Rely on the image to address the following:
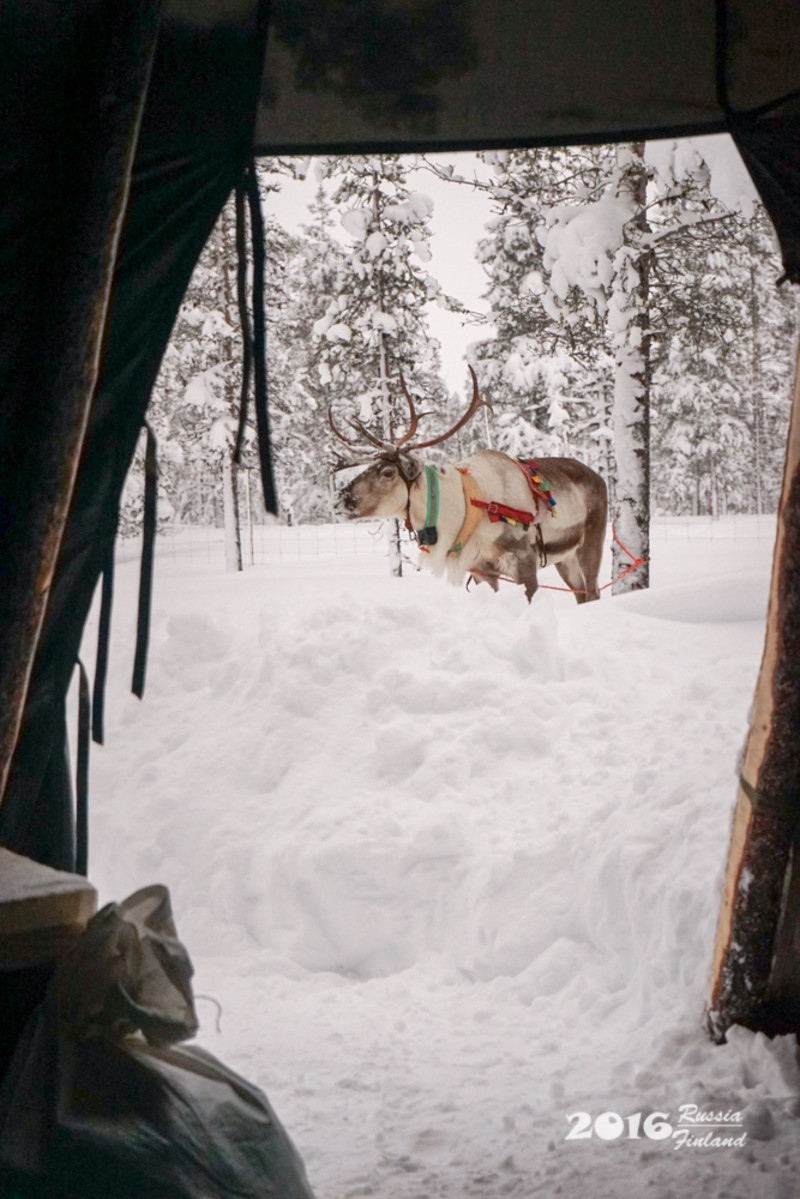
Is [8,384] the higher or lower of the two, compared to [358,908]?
higher

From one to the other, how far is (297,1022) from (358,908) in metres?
0.65

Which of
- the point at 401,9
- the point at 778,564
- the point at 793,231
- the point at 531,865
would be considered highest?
the point at 401,9

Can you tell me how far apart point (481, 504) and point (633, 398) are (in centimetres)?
219

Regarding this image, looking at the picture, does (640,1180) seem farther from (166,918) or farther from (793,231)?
(793,231)

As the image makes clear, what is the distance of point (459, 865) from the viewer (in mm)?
3613

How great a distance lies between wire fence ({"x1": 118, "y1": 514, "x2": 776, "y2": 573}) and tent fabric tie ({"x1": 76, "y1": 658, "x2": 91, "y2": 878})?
6.32m

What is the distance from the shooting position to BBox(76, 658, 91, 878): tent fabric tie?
2.19 m

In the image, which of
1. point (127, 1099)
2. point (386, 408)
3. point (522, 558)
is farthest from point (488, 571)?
point (127, 1099)

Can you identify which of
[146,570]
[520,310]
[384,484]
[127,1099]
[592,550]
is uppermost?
[520,310]

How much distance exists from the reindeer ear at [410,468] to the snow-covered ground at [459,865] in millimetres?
768

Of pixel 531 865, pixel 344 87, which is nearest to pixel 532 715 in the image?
pixel 531 865

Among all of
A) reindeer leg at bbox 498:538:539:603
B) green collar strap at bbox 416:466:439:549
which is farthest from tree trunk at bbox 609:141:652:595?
green collar strap at bbox 416:466:439:549

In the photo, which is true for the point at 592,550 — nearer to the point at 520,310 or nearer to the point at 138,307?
the point at 520,310

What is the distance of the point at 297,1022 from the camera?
2918mm
